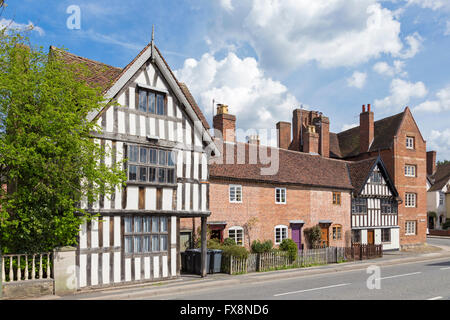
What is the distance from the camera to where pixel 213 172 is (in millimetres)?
23859

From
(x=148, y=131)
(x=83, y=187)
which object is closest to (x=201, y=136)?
(x=148, y=131)

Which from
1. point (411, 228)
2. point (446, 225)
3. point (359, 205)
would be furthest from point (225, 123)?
point (446, 225)

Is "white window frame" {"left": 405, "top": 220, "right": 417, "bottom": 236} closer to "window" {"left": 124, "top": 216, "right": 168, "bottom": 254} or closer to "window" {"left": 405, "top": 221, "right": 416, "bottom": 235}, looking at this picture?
"window" {"left": 405, "top": 221, "right": 416, "bottom": 235}

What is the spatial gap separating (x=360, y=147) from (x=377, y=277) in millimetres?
22809

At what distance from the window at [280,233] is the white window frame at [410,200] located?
617 inches

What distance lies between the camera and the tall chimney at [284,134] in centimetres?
4025

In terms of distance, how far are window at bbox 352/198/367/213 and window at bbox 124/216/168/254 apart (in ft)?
63.3

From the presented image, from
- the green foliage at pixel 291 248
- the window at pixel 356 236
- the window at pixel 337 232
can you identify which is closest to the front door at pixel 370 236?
the window at pixel 356 236

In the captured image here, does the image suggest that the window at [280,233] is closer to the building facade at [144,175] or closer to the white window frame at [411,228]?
the building facade at [144,175]

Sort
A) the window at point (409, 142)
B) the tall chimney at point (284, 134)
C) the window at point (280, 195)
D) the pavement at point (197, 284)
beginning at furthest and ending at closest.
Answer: the tall chimney at point (284, 134) → the window at point (409, 142) → the window at point (280, 195) → the pavement at point (197, 284)

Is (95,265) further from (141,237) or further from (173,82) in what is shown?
(173,82)

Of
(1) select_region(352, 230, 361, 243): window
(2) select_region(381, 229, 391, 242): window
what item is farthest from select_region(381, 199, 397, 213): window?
(1) select_region(352, 230, 361, 243): window

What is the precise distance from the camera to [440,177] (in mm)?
60469

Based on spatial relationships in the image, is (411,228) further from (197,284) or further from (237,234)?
(197,284)
